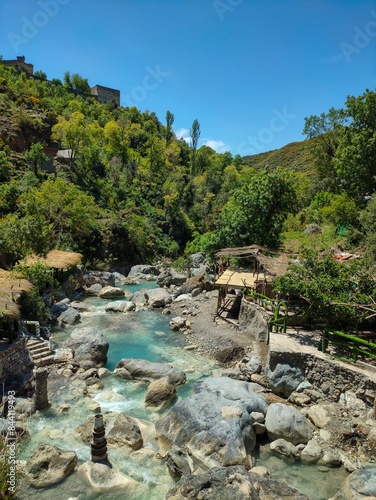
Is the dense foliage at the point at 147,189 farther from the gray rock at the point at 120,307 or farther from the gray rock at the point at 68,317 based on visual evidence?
the gray rock at the point at 120,307

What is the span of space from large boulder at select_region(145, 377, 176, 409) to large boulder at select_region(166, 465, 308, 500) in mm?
4369

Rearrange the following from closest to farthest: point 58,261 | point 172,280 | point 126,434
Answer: point 126,434
point 58,261
point 172,280

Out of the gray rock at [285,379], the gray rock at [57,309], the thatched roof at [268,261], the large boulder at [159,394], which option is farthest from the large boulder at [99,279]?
the gray rock at [285,379]

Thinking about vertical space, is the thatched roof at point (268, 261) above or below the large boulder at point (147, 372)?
above

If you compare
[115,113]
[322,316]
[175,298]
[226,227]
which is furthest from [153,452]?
[115,113]

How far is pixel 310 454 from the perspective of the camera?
8.41 m

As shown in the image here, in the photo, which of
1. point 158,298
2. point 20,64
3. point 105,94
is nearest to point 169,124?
point 105,94

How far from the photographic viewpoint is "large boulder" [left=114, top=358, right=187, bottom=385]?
40.8ft

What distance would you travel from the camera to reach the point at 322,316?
12062 mm

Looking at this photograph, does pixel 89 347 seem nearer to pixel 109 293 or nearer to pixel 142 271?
pixel 109 293

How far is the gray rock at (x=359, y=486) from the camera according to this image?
672 centimetres

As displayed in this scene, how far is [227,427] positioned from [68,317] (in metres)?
13.1

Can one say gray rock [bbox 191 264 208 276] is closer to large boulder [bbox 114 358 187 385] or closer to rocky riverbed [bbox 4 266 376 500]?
rocky riverbed [bbox 4 266 376 500]

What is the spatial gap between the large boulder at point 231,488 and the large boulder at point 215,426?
1295 millimetres
